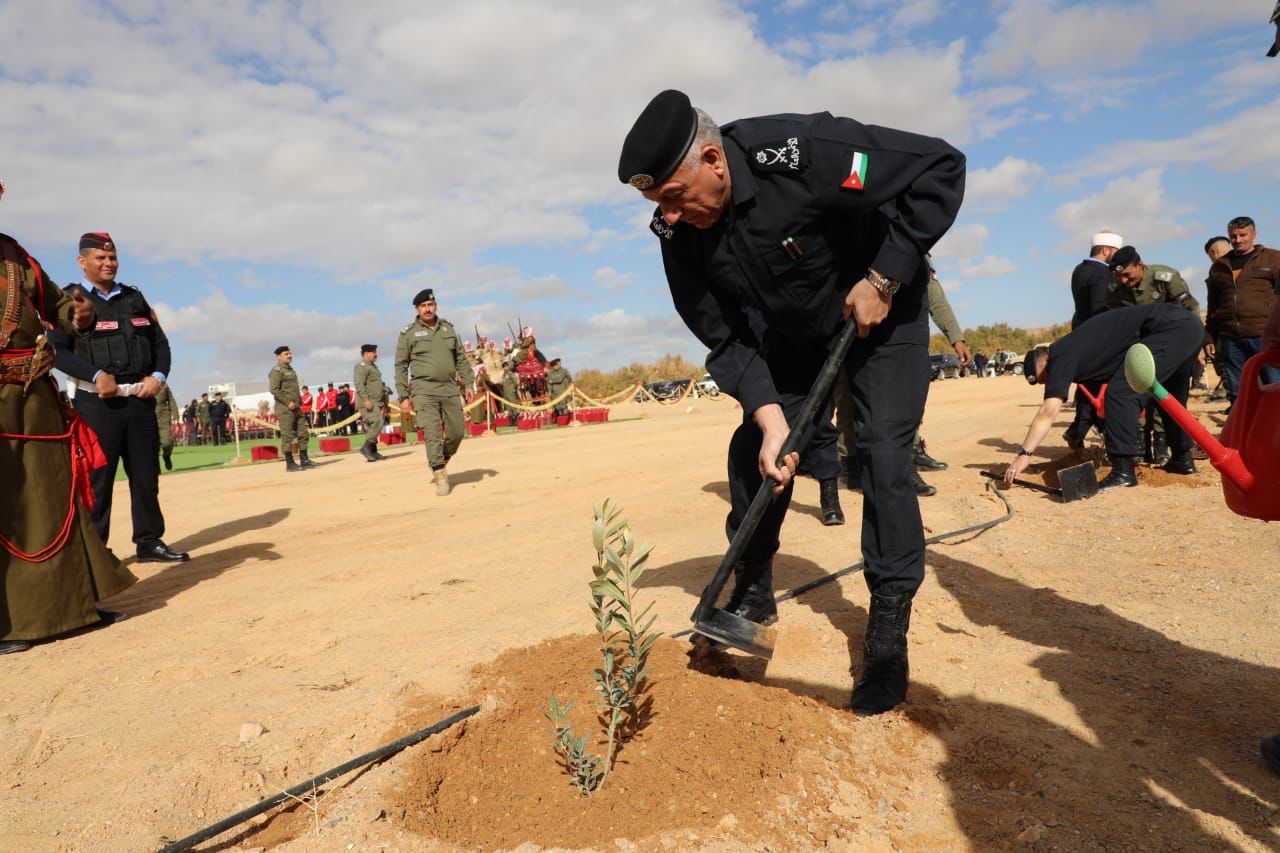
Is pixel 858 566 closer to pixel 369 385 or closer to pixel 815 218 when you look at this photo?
pixel 815 218

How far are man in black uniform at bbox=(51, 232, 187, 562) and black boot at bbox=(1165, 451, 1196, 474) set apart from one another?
7610mm

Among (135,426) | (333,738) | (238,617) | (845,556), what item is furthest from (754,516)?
(135,426)

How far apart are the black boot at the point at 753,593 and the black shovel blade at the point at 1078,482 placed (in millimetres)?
3373

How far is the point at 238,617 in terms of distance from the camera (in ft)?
13.6

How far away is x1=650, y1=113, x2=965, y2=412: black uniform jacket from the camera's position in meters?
2.46

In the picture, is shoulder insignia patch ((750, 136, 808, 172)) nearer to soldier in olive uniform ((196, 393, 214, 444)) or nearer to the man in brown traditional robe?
the man in brown traditional robe

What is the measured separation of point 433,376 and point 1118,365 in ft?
22.4

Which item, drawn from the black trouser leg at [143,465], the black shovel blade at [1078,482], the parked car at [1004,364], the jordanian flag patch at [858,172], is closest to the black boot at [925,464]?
the black shovel blade at [1078,482]

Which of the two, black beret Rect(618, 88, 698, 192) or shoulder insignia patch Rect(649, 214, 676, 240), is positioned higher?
black beret Rect(618, 88, 698, 192)

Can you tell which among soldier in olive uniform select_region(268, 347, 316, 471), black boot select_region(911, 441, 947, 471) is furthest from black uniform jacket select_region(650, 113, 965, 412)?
soldier in olive uniform select_region(268, 347, 316, 471)

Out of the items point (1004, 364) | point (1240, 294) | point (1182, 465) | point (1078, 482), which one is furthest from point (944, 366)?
point (1078, 482)

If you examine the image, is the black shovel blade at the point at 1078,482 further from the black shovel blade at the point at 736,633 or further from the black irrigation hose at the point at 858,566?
the black shovel blade at the point at 736,633

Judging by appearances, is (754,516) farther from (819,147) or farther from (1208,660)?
(1208,660)

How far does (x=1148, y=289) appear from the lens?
808 centimetres
